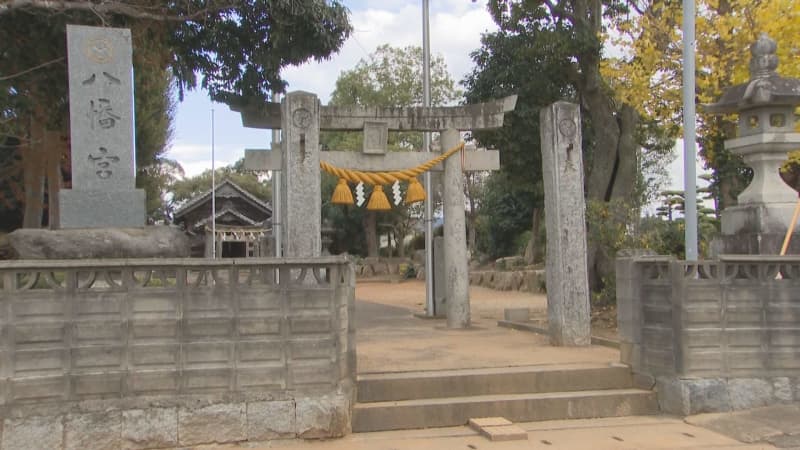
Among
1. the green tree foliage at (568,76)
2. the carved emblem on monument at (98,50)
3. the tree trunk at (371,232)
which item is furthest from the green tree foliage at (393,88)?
the carved emblem on monument at (98,50)

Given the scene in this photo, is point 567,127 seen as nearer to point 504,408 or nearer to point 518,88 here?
point 504,408

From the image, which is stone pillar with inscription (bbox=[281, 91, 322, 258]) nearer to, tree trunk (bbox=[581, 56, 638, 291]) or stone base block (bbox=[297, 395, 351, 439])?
stone base block (bbox=[297, 395, 351, 439])

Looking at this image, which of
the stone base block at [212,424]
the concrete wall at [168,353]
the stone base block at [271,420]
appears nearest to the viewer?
the concrete wall at [168,353]

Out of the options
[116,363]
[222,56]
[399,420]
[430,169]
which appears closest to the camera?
[116,363]

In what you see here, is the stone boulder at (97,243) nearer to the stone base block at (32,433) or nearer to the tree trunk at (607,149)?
the stone base block at (32,433)

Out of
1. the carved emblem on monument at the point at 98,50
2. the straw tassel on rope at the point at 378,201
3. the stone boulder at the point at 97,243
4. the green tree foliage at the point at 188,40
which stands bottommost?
the stone boulder at the point at 97,243

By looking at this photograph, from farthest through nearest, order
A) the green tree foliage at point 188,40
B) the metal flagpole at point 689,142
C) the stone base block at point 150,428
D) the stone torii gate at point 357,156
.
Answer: the green tree foliage at point 188,40, the stone torii gate at point 357,156, the metal flagpole at point 689,142, the stone base block at point 150,428

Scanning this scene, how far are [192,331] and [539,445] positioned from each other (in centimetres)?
321

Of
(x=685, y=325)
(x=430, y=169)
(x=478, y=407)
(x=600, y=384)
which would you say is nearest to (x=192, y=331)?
(x=478, y=407)

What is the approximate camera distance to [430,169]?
37.7 ft

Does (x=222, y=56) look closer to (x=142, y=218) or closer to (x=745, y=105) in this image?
(x=142, y=218)

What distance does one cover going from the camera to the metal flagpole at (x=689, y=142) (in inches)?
339

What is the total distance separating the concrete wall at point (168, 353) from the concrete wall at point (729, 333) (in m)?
3.32

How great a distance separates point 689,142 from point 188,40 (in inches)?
345
